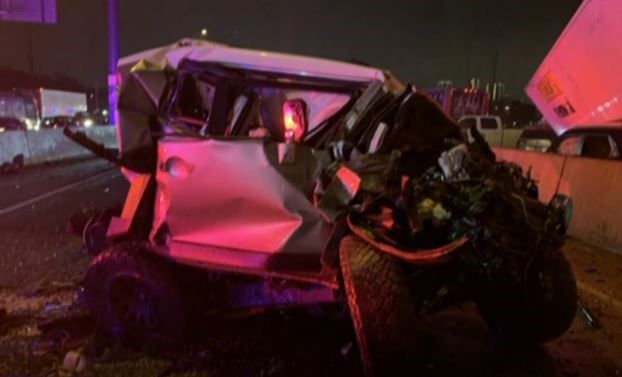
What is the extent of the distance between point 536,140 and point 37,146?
16.0 metres

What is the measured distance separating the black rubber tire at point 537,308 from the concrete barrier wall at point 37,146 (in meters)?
15.9

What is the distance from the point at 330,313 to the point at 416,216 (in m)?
1.26

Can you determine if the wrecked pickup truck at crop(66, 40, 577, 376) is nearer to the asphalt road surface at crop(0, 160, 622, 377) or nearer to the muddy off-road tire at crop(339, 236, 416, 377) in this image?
the muddy off-road tire at crop(339, 236, 416, 377)

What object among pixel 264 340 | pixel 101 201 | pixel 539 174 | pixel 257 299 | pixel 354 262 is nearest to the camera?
pixel 354 262

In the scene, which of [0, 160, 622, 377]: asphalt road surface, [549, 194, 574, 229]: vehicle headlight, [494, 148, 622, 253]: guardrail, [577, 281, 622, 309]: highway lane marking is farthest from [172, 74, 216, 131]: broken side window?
[494, 148, 622, 253]: guardrail

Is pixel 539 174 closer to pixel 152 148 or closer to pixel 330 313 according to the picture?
pixel 330 313

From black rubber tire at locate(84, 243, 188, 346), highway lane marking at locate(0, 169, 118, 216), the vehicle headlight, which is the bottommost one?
highway lane marking at locate(0, 169, 118, 216)

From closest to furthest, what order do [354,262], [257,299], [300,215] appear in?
[354,262] < [300,215] < [257,299]

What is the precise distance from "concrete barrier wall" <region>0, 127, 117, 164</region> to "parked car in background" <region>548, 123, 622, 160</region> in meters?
14.6

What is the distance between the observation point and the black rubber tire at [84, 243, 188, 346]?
424cm

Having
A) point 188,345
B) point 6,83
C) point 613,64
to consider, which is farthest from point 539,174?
point 6,83

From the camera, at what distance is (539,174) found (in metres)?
9.82

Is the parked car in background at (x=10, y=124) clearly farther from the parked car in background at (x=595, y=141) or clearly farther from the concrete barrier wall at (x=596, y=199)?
the concrete barrier wall at (x=596, y=199)

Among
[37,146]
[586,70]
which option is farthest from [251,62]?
[37,146]
